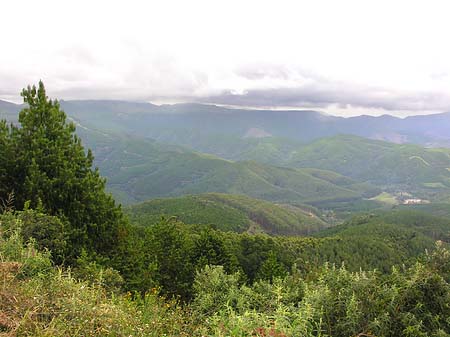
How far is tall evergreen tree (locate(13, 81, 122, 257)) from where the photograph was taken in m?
17.5

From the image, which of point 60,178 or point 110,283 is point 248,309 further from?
point 60,178

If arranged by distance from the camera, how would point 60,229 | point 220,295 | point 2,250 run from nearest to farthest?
point 2,250
point 220,295
point 60,229

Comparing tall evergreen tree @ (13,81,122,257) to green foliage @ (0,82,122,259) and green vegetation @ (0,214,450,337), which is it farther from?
green vegetation @ (0,214,450,337)

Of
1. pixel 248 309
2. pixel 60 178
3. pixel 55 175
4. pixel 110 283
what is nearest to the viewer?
pixel 248 309

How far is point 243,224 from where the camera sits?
18838 centimetres

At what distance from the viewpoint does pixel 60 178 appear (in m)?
17.8

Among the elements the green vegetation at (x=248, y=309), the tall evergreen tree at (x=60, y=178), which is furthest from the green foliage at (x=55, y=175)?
the green vegetation at (x=248, y=309)

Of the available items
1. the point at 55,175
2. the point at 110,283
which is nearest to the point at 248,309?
the point at 110,283

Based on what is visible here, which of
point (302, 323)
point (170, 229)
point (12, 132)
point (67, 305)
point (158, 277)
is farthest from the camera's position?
point (170, 229)

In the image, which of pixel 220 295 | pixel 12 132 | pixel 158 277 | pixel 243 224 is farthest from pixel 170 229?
pixel 243 224

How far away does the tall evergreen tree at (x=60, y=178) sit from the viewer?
57.3 feet

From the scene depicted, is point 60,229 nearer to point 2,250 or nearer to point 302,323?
point 2,250

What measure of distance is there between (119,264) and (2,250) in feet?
38.5

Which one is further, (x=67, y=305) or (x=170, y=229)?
(x=170, y=229)
